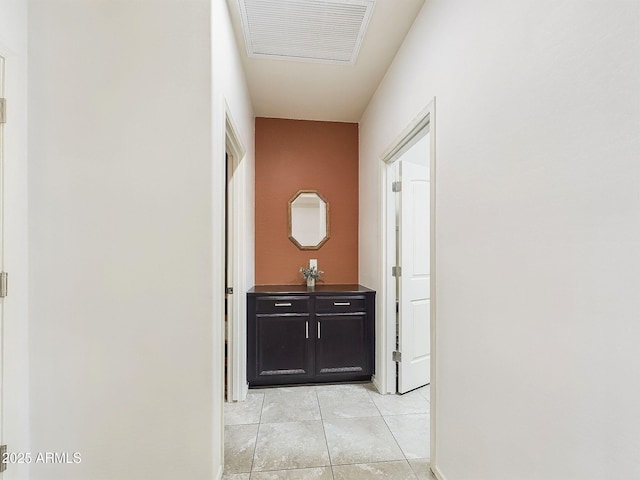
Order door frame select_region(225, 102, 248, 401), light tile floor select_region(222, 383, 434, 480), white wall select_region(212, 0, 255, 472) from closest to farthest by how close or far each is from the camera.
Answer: white wall select_region(212, 0, 255, 472)
light tile floor select_region(222, 383, 434, 480)
door frame select_region(225, 102, 248, 401)

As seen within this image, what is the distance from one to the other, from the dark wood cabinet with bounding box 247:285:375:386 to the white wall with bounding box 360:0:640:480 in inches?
50.1

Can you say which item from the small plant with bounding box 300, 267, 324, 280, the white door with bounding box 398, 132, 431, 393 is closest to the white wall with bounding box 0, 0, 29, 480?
the small plant with bounding box 300, 267, 324, 280

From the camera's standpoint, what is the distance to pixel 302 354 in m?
2.89

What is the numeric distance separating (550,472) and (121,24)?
8.25 ft

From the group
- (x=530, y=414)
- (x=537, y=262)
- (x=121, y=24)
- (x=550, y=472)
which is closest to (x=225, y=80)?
(x=121, y=24)

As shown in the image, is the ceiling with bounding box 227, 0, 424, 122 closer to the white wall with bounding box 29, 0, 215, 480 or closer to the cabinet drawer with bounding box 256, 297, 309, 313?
the white wall with bounding box 29, 0, 215, 480

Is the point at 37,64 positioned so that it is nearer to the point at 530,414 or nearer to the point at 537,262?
the point at 537,262

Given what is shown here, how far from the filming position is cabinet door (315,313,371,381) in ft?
9.57

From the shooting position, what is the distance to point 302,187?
3.53 meters

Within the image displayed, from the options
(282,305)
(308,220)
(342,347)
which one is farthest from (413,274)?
(308,220)

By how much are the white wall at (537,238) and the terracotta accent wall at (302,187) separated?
6.24 feet

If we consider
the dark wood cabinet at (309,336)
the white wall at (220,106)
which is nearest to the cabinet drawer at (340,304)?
the dark wood cabinet at (309,336)

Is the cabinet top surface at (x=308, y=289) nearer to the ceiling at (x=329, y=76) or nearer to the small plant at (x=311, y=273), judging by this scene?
the small plant at (x=311, y=273)

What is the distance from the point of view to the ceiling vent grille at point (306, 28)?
1876mm
